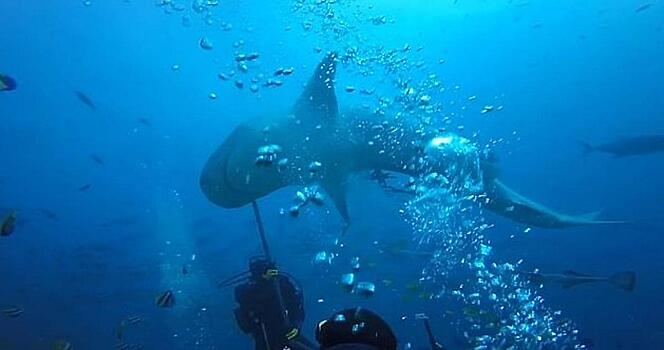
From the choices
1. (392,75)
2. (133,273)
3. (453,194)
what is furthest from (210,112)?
(453,194)

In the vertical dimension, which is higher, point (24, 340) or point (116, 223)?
point (116, 223)

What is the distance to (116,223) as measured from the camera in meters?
25.9

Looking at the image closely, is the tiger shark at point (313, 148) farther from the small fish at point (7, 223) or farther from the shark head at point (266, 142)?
the small fish at point (7, 223)

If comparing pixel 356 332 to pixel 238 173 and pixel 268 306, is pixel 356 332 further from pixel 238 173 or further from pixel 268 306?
pixel 238 173

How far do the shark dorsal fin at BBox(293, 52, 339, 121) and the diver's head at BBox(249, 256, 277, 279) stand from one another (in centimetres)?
372

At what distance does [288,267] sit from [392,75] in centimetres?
1657

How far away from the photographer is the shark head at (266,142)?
9203mm

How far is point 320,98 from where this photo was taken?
9508 millimetres

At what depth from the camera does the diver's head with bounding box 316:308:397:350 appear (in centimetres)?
231

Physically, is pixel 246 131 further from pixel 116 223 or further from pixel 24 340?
pixel 24 340

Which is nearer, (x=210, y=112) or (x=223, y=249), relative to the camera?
(x=210, y=112)

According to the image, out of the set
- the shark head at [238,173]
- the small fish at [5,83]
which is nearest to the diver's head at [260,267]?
the shark head at [238,173]

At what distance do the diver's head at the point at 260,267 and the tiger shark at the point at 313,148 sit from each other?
2872mm

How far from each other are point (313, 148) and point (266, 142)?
39.4 inches
